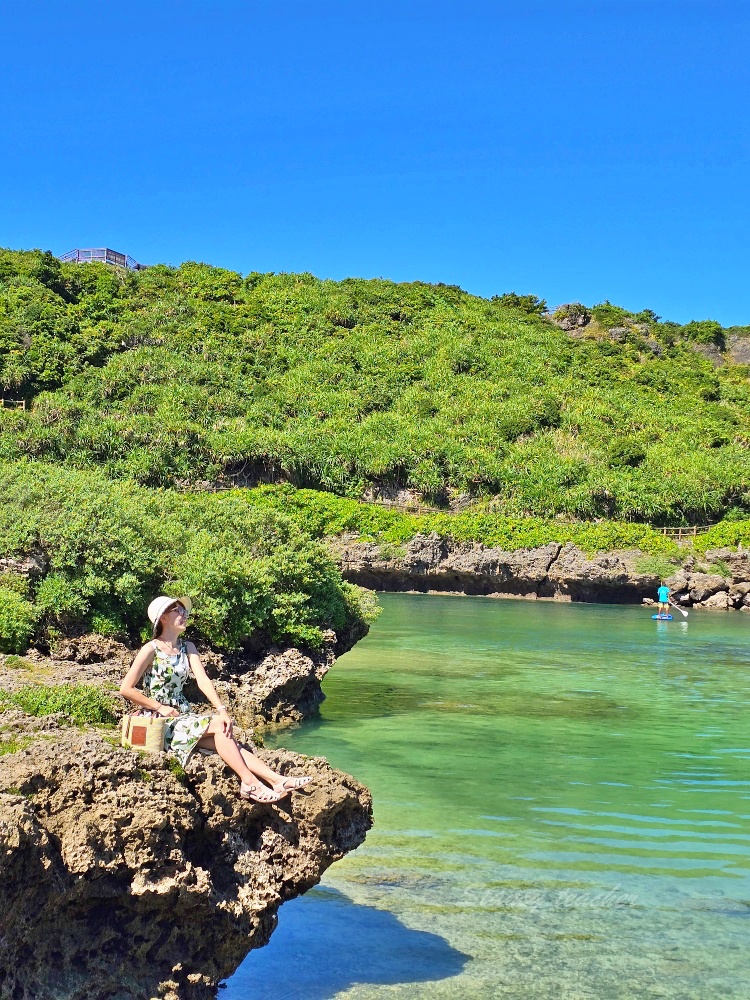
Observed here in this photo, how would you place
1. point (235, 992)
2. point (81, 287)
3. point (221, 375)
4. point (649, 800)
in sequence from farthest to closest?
point (81, 287)
point (221, 375)
point (649, 800)
point (235, 992)

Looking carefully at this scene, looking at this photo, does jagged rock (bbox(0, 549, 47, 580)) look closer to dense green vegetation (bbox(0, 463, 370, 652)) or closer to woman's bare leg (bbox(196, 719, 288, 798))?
dense green vegetation (bbox(0, 463, 370, 652))

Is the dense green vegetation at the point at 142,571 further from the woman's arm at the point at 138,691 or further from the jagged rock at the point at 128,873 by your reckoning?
the jagged rock at the point at 128,873

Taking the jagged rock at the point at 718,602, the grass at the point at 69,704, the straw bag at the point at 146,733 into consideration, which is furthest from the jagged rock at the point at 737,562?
the straw bag at the point at 146,733

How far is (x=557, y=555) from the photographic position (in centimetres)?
4325

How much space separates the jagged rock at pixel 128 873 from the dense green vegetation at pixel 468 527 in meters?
36.0

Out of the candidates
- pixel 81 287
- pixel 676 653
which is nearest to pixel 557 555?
pixel 676 653

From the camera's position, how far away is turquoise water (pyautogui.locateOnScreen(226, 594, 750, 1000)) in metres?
6.12

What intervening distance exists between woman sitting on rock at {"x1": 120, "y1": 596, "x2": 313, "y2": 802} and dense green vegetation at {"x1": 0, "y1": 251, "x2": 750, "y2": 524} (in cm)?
4285

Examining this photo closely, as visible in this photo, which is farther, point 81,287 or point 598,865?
point 81,287

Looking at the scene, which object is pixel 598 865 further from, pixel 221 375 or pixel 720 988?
pixel 221 375

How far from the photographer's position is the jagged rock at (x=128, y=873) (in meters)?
4.66

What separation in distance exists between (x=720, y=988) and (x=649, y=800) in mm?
4277

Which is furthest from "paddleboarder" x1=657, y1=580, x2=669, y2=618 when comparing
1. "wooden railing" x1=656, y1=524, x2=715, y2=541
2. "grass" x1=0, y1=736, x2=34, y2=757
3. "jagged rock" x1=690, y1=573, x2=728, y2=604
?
"grass" x1=0, y1=736, x2=34, y2=757

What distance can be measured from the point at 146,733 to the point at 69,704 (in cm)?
144
